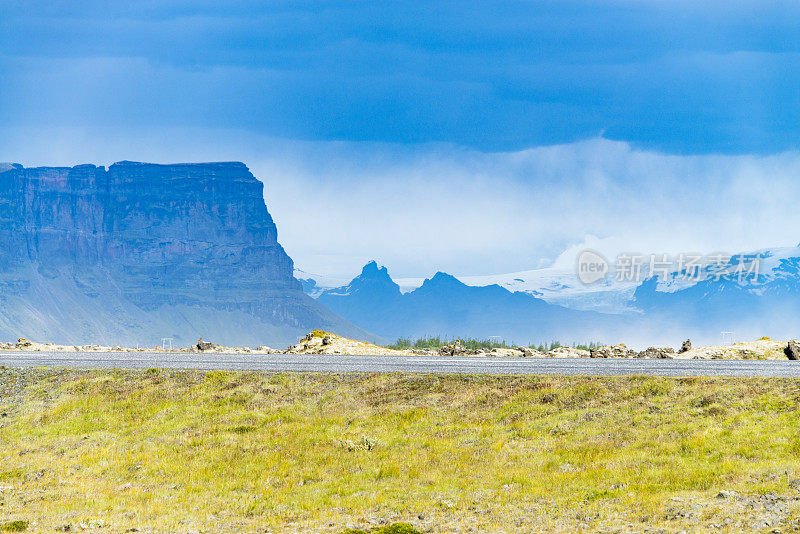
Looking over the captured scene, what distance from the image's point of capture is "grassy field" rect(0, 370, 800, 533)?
59.0 ft

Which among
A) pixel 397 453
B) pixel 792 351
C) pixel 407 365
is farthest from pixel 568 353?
pixel 397 453

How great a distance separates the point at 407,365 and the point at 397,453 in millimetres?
13902

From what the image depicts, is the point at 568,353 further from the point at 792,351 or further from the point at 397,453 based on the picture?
the point at 397,453

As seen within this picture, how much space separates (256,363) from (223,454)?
15.3 metres

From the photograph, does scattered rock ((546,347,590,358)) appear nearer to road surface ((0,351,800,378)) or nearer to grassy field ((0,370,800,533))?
road surface ((0,351,800,378))

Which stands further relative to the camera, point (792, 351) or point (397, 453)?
point (792, 351)

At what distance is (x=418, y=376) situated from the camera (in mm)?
33719

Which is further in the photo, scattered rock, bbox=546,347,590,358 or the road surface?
scattered rock, bbox=546,347,590,358

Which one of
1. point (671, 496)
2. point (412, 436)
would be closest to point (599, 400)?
point (412, 436)

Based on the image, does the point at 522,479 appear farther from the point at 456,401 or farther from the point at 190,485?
the point at 190,485

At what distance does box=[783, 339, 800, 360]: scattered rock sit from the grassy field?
17.6m

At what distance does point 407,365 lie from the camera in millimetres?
38469

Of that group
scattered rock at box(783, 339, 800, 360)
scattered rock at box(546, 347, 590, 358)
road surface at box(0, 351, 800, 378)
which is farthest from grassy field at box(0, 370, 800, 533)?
scattered rock at box(546, 347, 590, 358)

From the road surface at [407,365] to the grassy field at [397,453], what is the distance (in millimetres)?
2868
